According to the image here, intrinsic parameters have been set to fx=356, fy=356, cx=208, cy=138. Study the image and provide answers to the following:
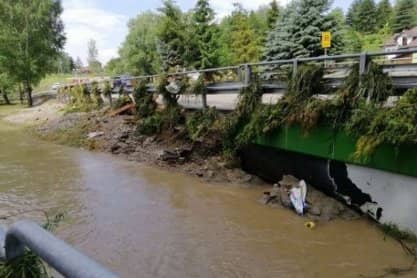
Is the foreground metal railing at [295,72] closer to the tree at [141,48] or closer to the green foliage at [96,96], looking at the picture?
the green foliage at [96,96]

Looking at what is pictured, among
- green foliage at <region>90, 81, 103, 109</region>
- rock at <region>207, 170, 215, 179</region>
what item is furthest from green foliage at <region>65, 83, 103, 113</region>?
rock at <region>207, 170, 215, 179</region>

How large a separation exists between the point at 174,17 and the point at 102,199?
25862 millimetres

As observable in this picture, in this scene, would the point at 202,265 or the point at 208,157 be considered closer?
the point at 202,265

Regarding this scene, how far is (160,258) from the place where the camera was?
182 inches

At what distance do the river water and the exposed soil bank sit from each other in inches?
13.2

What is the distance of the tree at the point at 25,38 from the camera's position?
87.3 feet

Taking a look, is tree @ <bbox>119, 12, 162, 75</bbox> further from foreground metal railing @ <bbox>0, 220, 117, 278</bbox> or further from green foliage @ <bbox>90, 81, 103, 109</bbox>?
foreground metal railing @ <bbox>0, 220, 117, 278</bbox>

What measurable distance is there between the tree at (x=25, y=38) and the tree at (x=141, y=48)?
1303cm

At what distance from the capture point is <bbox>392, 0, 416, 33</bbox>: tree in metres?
50.6

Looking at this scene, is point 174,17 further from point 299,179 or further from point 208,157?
point 299,179

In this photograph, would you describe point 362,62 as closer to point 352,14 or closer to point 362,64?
point 362,64

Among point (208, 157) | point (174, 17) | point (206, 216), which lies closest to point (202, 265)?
point (206, 216)

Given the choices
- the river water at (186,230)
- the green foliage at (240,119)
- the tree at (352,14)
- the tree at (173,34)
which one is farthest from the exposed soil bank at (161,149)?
the tree at (352,14)

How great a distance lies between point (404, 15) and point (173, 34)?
3915cm
